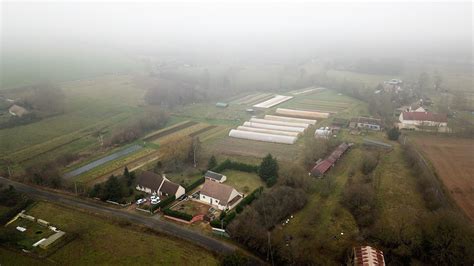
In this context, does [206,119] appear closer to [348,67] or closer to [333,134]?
[333,134]

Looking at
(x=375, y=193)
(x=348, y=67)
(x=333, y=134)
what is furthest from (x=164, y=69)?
(x=375, y=193)

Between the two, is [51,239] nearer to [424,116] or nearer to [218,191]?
[218,191]

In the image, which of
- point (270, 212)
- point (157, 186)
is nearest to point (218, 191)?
point (270, 212)

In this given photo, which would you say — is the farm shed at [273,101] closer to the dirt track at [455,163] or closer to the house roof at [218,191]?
the dirt track at [455,163]

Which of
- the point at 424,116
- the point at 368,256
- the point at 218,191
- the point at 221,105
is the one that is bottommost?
the point at 368,256

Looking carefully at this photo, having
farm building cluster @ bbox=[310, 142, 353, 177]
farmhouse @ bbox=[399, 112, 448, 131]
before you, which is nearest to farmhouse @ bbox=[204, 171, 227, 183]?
farm building cluster @ bbox=[310, 142, 353, 177]
